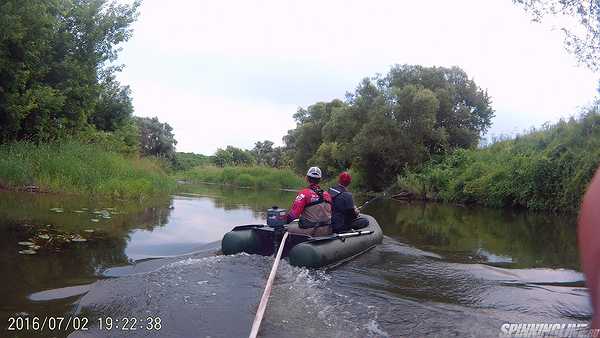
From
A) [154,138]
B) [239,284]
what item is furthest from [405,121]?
[154,138]

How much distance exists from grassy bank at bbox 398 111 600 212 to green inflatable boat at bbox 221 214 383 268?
1254 cm

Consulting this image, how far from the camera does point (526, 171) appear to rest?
19344 mm

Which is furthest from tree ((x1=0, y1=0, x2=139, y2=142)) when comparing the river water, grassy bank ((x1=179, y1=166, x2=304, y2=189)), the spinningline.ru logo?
grassy bank ((x1=179, y1=166, x2=304, y2=189))

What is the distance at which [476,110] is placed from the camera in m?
33.0

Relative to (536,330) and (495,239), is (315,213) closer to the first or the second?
(536,330)

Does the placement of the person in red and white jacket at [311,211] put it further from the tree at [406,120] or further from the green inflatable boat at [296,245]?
the tree at [406,120]

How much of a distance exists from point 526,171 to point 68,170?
17193 mm

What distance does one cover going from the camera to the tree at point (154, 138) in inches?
1805

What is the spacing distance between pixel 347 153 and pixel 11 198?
2440 centimetres

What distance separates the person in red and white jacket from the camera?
707cm

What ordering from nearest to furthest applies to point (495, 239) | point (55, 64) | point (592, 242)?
point (592, 242), point (495, 239), point (55, 64)

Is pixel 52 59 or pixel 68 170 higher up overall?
pixel 52 59

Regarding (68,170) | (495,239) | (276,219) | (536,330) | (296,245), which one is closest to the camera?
(536,330)

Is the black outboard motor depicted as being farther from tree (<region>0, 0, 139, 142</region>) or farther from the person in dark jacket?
tree (<region>0, 0, 139, 142</region>)
